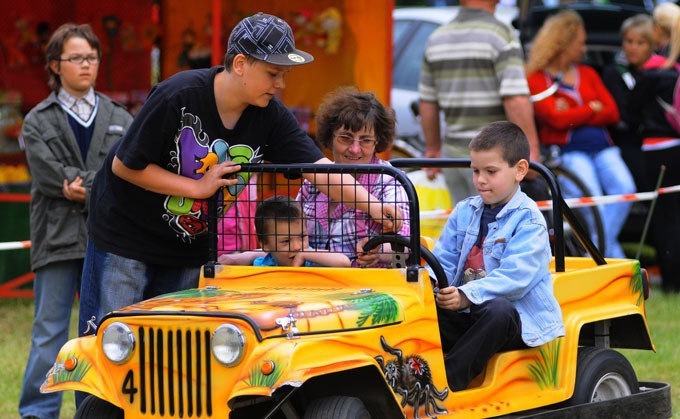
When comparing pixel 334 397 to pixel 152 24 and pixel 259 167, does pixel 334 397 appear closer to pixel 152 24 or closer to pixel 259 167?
pixel 259 167

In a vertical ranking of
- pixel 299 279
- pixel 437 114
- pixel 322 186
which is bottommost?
pixel 299 279

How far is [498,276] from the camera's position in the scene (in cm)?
524

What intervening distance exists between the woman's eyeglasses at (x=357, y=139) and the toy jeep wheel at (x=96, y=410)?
161 centimetres

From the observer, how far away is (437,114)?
8.99 meters

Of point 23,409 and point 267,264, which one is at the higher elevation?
point 267,264

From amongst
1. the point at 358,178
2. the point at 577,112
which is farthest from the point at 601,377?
the point at 577,112

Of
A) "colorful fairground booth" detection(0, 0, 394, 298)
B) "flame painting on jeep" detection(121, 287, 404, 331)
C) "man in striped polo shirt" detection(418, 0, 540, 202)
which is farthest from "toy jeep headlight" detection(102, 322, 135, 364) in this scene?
"colorful fairground booth" detection(0, 0, 394, 298)

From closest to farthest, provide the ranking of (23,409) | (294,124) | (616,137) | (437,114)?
(294,124) < (23,409) < (437,114) < (616,137)

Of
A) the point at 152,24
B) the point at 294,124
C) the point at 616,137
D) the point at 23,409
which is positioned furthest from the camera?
the point at 152,24

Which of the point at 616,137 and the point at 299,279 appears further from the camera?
the point at 616,137

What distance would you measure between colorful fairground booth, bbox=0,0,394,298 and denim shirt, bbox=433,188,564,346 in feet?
16.3

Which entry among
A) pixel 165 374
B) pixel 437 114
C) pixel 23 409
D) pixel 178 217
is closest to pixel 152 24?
pixel 437 114

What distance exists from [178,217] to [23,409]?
1.77 metres

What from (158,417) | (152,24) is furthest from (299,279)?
(152,24)
